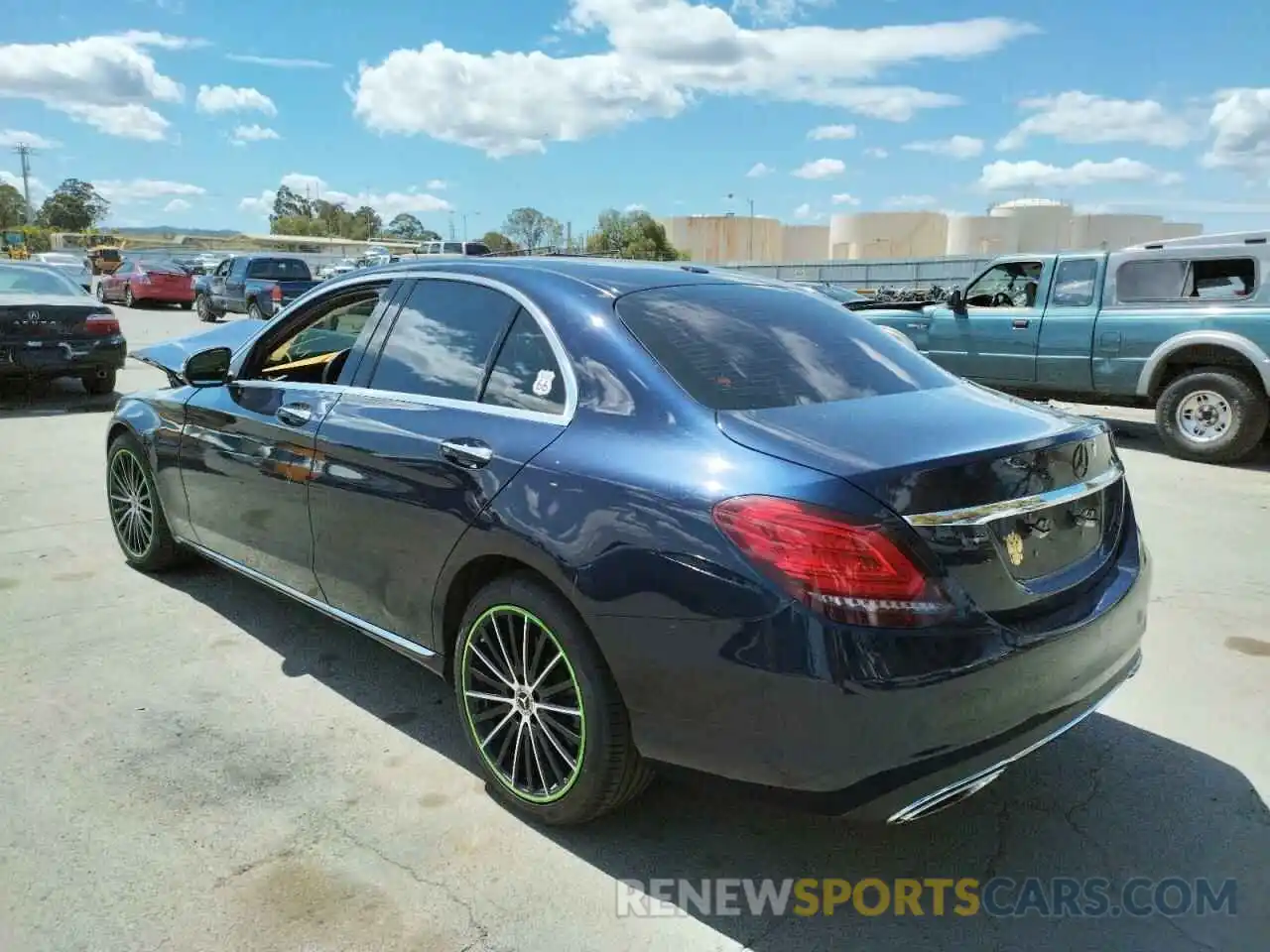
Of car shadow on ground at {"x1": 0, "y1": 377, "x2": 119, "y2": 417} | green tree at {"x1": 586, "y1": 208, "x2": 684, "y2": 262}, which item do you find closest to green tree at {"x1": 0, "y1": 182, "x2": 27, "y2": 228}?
green tree at {"x1": 586, "y1": 208, "x2": 684, "y2": 262}

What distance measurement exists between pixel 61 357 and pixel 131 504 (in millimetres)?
6829

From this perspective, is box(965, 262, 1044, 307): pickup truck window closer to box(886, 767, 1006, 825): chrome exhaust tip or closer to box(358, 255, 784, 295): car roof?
box(358, 255, 784, 295): car roof

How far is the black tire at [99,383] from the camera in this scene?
11.8m

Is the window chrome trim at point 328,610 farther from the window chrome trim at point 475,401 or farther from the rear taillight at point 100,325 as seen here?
the rear taillight at point 100,325

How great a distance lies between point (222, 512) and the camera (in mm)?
4453

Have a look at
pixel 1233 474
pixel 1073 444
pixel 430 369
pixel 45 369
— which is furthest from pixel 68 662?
pixel 1233 474

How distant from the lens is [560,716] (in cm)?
292

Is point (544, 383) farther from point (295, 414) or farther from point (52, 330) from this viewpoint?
point (52, 330)

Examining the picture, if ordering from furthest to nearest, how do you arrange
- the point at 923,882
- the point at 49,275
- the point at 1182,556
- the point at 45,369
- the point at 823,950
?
1. the point at 49,275
2. the point at 45,369
3. the point at 1182,556
4. the point at 923,882
5. the point at 823,950

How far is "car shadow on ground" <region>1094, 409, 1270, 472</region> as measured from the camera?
29.7 ft

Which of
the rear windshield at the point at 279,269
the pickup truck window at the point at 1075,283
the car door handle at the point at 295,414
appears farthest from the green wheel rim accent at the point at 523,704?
the rear windshield at the point at 279,269

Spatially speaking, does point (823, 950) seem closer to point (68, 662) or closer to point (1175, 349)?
point (68, 662)

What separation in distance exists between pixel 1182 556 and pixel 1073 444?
3.76m

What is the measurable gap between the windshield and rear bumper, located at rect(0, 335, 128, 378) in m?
0.82
